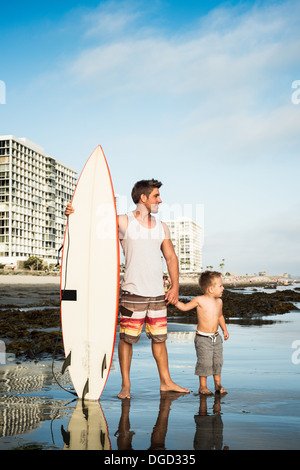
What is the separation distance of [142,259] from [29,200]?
349ft

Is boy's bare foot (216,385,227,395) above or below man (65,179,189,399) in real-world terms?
below

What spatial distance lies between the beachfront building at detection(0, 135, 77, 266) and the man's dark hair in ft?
303

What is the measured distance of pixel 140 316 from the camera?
14.7ft

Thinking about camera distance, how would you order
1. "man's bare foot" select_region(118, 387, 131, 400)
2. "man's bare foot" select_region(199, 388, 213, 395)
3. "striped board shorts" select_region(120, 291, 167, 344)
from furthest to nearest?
"striped board shorts" select_region(120, 291, 167, 344), "man's bare foot" select_region(199, 388, 213, 395), "man's bare foot" select_region(118, 387, 131, 400)

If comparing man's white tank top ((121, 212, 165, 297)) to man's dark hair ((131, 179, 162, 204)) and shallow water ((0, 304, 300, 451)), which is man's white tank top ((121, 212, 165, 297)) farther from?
Answer: shallow water ((0, 304, 300, 451))

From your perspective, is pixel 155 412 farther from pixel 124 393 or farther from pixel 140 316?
pixel 140 316

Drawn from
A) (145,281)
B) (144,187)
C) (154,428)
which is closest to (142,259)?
(145,281)

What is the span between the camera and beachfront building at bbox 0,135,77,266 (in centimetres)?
9881

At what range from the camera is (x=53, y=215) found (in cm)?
11594

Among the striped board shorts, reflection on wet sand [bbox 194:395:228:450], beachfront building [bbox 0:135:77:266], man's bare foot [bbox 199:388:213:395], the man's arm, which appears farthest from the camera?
beachfront building [bbox 0:135:77:266]

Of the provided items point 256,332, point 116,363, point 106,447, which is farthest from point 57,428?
point 256,332

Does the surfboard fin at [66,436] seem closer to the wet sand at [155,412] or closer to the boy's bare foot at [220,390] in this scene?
the wet sand at [155,412]

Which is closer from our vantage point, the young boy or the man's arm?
the young boy

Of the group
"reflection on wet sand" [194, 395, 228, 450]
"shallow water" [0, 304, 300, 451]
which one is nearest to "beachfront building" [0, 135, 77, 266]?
"shallow water" [0, 304, 300, 451]
